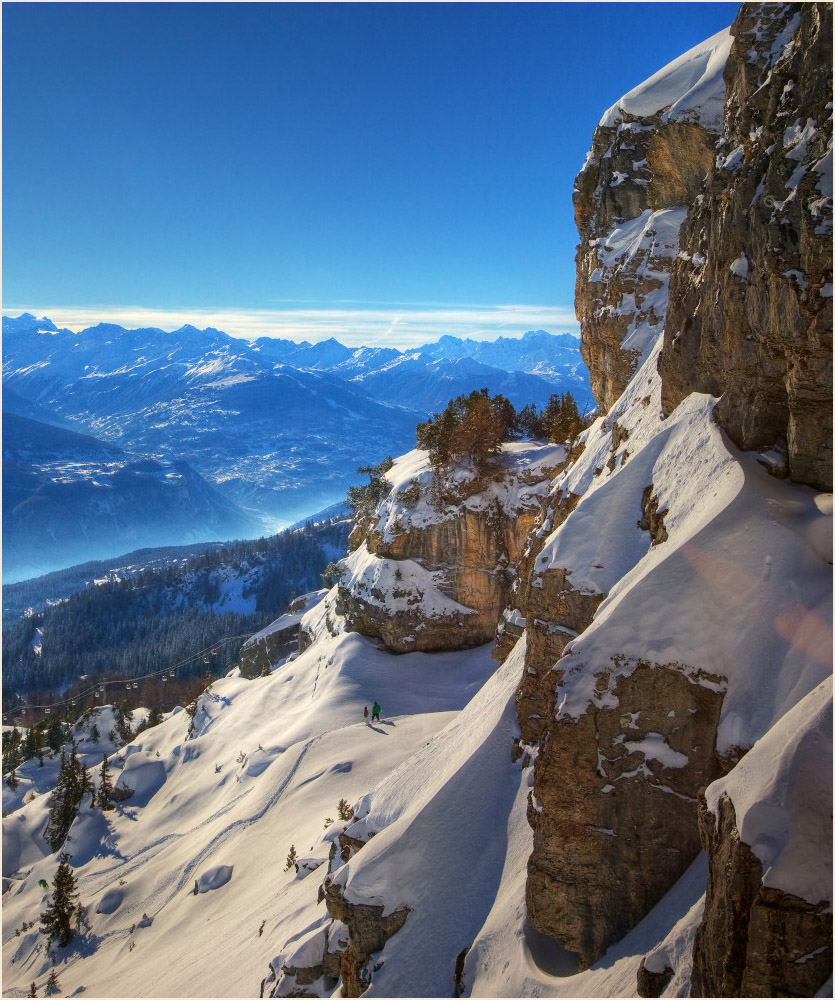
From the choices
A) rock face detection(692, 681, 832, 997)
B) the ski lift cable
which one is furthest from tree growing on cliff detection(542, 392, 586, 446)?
the ski lift cable

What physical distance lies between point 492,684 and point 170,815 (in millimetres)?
32969

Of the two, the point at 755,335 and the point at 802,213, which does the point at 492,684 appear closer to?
the point at 755,335

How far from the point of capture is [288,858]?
2588 cm

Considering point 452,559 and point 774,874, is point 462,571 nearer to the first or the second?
point 452,559

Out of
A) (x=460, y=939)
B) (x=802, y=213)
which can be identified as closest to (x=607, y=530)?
(x=802, y=213)

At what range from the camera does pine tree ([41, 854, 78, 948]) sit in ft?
106

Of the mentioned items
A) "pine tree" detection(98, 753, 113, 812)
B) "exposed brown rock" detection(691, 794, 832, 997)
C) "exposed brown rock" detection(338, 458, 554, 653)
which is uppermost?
"exposed brown rock" detection(691, 794, 832, 997)

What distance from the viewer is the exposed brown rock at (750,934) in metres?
7.18

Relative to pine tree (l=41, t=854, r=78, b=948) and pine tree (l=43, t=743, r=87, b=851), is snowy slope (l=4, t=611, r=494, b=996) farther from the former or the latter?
pine tree (l=43, t=743, r=87, b=851)

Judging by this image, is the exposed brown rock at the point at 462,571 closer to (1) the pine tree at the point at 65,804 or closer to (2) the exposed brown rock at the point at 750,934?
(1) the pine tree at the point at 65,804

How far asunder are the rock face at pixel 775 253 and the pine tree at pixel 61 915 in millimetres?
41741

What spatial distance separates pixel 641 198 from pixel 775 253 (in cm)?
2506

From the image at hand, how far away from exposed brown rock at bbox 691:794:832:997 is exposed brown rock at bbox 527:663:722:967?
2.72 m

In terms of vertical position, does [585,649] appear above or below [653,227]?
below
